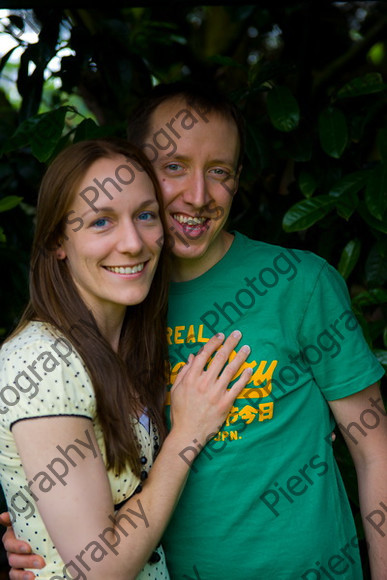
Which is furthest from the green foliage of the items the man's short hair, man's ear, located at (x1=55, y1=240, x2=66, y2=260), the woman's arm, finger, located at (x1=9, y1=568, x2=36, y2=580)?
finger, located at (x1=9, y1=568, x2=36, y2=580)

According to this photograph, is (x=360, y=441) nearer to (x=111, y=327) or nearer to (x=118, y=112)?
(x=111, y=327)

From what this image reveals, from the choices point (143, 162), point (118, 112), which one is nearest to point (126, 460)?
point (143, 162)

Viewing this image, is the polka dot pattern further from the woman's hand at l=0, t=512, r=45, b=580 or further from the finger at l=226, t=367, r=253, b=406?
the finger at l=226, t=367, r=253, b=406

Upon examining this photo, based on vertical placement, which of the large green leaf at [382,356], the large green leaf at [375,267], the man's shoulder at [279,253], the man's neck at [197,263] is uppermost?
the man's neck at [197,263]

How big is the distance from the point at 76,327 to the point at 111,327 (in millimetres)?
161

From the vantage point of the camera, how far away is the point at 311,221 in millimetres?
2020

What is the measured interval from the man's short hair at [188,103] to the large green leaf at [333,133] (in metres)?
0.35

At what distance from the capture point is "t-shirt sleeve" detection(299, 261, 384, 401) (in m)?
1.59

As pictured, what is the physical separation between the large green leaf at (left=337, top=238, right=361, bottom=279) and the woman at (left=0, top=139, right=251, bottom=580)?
0.66 m

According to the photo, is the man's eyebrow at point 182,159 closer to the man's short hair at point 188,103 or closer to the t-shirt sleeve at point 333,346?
the man's short hair at point 188,103

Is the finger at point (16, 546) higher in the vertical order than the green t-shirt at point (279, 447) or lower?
higher

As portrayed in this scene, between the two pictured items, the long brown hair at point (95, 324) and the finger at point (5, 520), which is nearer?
the long brown hair at point (95, 324)

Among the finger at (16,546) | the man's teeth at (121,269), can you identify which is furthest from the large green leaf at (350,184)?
the finger at (16,546)

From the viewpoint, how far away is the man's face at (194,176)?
1676mm
